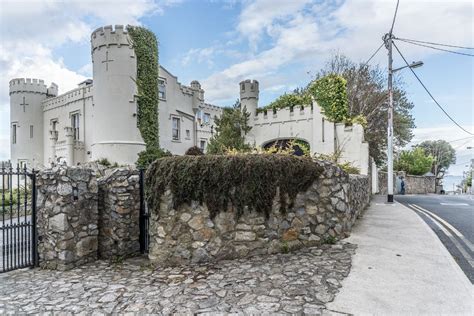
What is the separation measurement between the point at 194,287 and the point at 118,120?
15805mm

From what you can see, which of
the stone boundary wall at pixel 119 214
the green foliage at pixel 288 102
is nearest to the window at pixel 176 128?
the green foliage at pixel 288 102

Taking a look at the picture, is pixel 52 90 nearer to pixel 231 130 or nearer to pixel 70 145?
pixel 70 145

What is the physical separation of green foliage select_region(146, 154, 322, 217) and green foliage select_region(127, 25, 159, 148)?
47.0ft

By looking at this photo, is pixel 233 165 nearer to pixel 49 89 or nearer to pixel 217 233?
pixel 217 233

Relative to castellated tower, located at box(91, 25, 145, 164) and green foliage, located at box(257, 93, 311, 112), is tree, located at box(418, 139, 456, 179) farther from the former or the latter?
castellated tower, located at box(91, 25, 145, 164)

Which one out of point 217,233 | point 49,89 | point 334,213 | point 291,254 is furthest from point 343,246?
point 49,89

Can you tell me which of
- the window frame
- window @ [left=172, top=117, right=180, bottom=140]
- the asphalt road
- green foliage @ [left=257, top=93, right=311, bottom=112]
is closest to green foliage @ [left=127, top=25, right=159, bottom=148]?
the window frame

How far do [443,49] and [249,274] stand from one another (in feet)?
48.8

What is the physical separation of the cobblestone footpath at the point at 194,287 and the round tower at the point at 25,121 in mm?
24433

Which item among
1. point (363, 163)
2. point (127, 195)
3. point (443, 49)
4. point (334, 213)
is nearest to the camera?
point (334, 213)

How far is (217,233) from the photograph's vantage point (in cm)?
551

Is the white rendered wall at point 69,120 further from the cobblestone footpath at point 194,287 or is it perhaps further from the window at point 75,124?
the cobblestone footpath at point 194,287

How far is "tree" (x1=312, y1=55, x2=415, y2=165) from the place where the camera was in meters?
24.2

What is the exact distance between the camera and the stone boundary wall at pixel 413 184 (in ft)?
71.9
